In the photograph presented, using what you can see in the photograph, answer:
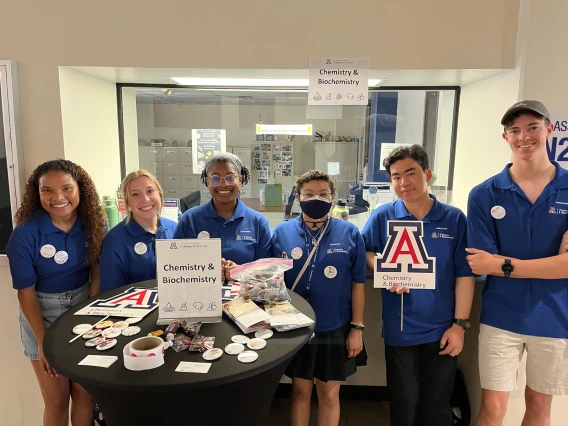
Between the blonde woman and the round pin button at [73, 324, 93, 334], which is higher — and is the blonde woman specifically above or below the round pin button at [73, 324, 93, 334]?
above

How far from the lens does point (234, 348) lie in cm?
123

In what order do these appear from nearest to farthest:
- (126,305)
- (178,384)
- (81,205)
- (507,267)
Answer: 1. (178,384)
2. (126,305)
3. (507,267)
4. (81,205)

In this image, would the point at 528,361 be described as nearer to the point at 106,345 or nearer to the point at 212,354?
the point at 212,354

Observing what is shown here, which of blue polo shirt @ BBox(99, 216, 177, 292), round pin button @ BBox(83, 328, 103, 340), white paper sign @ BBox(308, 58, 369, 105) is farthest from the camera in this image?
white paper sign @ BBox(308, 58, 369, 105)

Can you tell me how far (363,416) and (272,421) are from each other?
1.91 feet

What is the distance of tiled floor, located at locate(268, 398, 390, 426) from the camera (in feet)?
7.98

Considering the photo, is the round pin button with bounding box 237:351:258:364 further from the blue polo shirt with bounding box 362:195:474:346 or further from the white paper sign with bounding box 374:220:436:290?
the blue polo shirt with bounding box 362:195:474:346

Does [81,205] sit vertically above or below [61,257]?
above

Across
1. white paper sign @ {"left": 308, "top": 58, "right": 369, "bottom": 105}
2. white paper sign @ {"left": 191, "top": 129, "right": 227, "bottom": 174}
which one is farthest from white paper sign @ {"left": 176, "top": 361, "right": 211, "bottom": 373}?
white paper sign @ {"left": 191, "top": 129, "right": 227, "bottom": 174}

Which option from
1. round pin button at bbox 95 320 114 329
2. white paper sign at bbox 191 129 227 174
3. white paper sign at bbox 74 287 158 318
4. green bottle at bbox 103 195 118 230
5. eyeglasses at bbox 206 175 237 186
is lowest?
round pin button at bbox 95 320 114 329

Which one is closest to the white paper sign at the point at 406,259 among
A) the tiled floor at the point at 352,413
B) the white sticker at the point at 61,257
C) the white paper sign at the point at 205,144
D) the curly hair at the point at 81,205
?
the tiled floor at the point at 352,413

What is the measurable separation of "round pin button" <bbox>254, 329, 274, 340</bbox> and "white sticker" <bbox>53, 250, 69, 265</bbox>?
1.04 metres

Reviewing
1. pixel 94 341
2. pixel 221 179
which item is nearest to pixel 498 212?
pixel 221 179

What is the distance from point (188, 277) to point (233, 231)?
58cm
